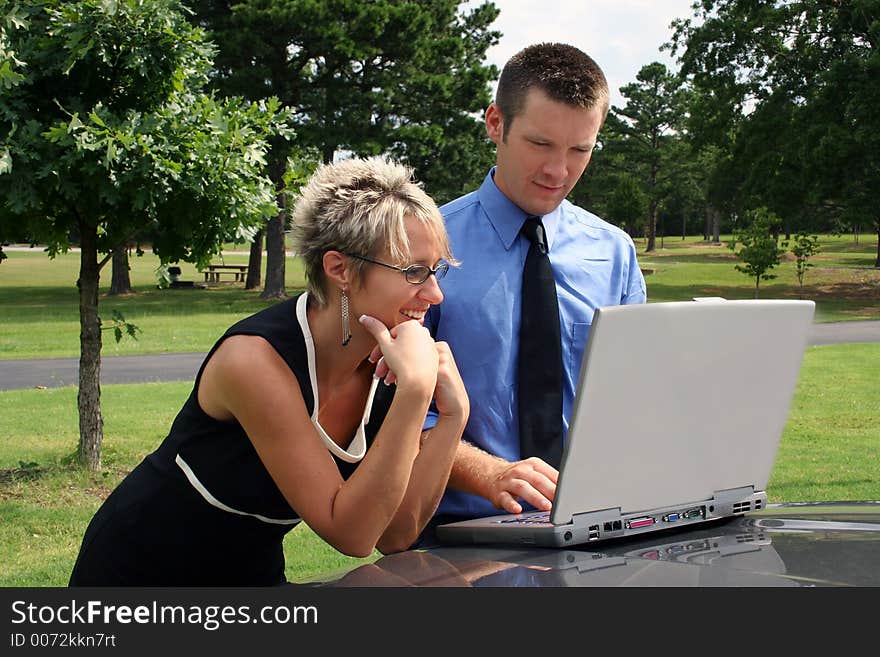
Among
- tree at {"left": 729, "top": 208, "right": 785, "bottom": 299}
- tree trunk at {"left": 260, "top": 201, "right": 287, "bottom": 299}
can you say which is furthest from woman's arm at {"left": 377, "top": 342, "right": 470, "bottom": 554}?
tree trunk at {"left": 260, "top": 201, "right": 287, "bottom": 299}

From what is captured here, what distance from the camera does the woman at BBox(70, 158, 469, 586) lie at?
206 cm

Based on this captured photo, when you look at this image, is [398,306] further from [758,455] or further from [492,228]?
[758,455]

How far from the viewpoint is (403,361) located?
212cm

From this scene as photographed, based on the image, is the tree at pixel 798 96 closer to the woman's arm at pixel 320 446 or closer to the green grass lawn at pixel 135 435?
the green grass lawn at pixel 135 435

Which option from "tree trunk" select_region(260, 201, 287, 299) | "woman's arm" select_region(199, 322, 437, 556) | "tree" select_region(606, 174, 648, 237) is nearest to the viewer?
"woman's arm" select_region(199, 322, 437, 556)

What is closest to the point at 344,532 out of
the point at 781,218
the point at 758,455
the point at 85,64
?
the point at 758,455

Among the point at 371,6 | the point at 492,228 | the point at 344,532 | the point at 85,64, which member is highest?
the point at 371,6

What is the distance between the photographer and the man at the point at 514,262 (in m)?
2.52

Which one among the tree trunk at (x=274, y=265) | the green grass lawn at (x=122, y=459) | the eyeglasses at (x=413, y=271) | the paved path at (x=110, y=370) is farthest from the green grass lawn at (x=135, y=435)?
the tree trunk at (x=274, y=265)

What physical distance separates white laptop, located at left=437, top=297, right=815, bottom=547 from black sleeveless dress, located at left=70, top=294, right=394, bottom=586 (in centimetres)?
45

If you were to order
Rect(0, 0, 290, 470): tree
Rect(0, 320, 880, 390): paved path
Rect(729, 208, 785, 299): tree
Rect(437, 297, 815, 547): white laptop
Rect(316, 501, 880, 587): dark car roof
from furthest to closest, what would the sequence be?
Rect(729, 208, 785, 299): tree
Rect(0, 320, 880, 390): paved path
Rect(0, 0, 290, 470): tree
Rect(437, 297, 815, 547): white laptop
Rect(316, 501, 880, 587): dark car roof

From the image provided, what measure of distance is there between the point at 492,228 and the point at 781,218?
32.5 metres

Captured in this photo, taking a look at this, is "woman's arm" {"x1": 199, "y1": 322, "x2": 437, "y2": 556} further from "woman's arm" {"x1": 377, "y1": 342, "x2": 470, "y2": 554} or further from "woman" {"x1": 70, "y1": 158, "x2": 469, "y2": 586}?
"woman's arm" {"x1": 377, "y1": 342, "x2": 470, "y2": 554}

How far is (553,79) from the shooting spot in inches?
98.3
